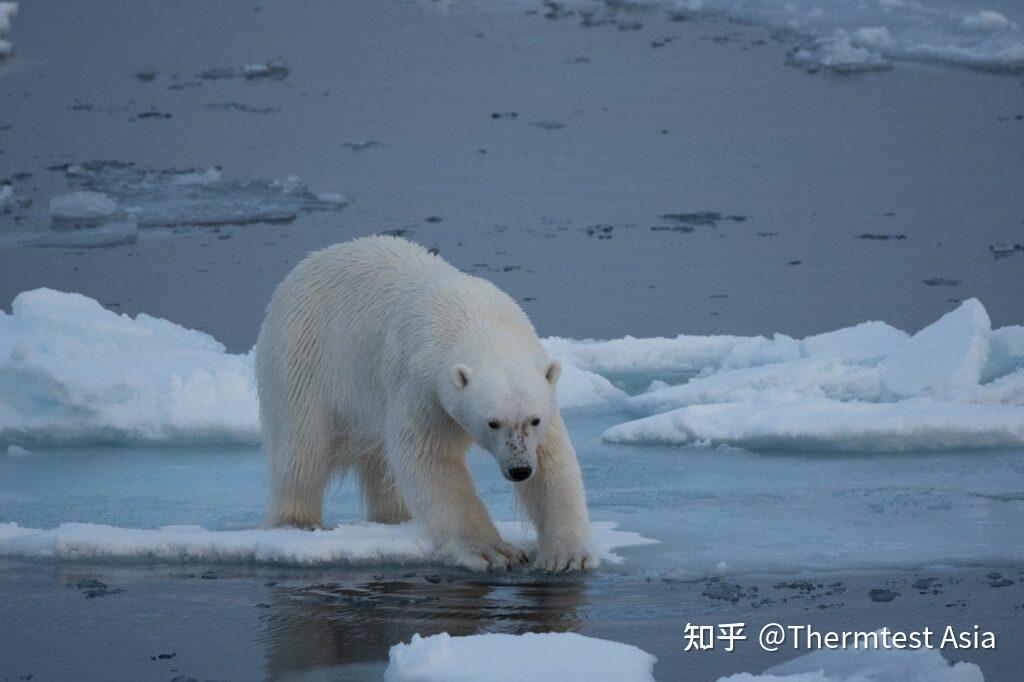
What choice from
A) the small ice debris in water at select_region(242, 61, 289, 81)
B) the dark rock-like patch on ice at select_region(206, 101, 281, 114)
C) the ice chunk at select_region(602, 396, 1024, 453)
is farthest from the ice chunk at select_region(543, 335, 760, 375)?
the small ice debris in water at select_region(242, 61, 289, 81)

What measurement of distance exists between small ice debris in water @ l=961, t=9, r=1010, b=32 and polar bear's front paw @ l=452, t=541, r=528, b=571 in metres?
12.7

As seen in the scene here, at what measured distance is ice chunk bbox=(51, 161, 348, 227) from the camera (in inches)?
482

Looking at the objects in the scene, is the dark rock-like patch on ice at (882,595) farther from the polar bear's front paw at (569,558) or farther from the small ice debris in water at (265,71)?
the small ice debris in water at (265,71)

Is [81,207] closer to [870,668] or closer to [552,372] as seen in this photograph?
[552,372]

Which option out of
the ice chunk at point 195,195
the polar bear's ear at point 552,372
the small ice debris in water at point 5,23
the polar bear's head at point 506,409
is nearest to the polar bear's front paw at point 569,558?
the polar bear's head at point 506,409

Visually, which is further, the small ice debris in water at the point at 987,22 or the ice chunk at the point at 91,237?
the small ice debris in water at the point at 987,22

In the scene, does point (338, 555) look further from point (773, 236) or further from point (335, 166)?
point (335, 166)

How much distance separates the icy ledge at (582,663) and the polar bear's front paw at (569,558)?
942 mm

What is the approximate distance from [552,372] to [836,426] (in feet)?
7.01

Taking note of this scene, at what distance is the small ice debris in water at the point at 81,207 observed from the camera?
12.2 m

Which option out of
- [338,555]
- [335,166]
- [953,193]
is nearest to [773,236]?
[953,193]

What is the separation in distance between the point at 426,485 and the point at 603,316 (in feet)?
15.4

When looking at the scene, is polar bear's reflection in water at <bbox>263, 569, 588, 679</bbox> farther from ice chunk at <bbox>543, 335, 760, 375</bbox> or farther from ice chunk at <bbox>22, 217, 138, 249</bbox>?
ice chunk at <bbox>22, 217, 138, 249</bbox>

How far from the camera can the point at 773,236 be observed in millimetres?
11711
